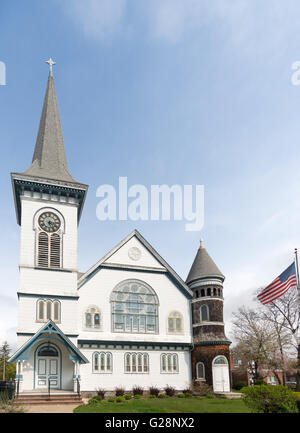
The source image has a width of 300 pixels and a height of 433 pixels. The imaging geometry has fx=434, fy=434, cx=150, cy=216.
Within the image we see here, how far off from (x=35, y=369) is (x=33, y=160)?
16020mm

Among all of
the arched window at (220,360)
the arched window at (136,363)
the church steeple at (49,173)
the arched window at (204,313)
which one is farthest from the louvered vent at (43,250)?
the arched window at (220,360)

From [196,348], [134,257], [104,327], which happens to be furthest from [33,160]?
[196,348]

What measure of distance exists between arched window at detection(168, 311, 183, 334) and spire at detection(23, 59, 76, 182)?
13013mm

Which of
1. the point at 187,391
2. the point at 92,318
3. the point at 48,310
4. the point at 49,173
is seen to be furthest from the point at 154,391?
the point at 49,173

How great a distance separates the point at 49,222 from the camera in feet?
103

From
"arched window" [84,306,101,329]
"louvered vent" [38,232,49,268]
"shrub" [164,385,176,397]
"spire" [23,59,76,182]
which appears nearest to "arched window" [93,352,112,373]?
"arched window" [84,306,101,329]

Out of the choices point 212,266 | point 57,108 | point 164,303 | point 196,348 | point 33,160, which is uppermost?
point 57,108

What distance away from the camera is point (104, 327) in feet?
103

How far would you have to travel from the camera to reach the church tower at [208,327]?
31.9 metres

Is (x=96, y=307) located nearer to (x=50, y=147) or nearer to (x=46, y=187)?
(x=46, y=187)

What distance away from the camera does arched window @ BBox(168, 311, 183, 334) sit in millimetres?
33562

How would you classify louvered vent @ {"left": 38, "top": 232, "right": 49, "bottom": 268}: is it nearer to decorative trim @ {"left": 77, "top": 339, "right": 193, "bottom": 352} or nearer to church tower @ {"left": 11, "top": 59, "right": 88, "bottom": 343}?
church tower @ {"left": 11, "top": 59, "right": 88, "bottom": 343}
